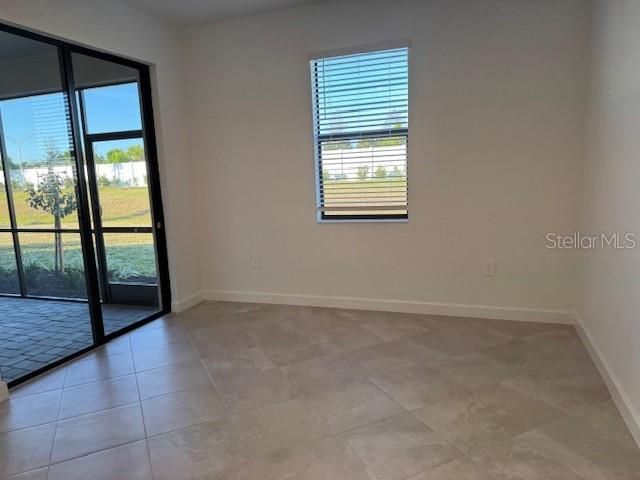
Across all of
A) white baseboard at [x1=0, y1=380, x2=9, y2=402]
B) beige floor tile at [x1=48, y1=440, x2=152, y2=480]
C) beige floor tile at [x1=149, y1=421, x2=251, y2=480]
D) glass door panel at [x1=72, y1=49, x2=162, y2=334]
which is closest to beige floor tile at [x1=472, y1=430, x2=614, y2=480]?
beige floor tile at [x1=149, y1=421, x2=251, y2=480]

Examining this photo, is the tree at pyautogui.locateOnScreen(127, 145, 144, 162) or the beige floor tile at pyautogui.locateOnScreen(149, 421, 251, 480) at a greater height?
the tree at pyautogui.locateOnScreen(127, 145, 144, 162)

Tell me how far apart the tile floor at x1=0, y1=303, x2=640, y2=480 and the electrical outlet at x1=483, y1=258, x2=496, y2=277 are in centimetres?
43

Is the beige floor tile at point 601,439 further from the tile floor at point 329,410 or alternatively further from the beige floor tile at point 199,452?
the beige floor tile at point 199,452

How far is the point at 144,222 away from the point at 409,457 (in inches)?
123

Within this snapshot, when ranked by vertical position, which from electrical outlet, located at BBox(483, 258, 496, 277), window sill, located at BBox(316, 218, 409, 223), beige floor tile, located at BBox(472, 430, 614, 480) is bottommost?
beige floor tile, located at BBox(472, 430, 614, 480)

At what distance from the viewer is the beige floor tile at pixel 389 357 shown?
9.02 feet

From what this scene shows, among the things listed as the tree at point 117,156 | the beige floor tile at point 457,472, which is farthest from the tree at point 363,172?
the beige floor tile at point 457,472

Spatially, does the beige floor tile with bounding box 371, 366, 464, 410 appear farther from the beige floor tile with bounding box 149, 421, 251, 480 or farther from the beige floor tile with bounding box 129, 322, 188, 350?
the beige floor tile with bounding box 129, 322, 188, 350

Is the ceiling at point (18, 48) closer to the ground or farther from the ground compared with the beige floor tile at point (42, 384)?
farther from the ground

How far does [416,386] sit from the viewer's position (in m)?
2.48

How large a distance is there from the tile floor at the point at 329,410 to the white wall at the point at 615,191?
246mm

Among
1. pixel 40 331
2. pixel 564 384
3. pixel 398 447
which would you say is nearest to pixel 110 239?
pixel 40 331

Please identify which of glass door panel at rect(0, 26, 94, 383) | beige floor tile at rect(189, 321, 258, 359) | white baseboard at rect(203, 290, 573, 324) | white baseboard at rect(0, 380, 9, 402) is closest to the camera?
white baseboard at rect(0, 380, 9, 402)

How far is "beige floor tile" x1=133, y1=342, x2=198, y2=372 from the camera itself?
9.66ft
